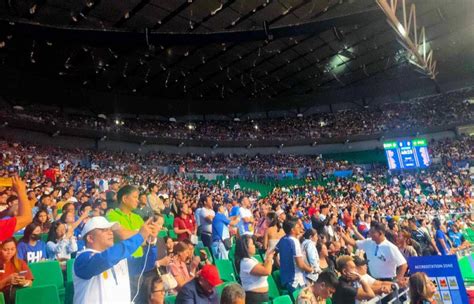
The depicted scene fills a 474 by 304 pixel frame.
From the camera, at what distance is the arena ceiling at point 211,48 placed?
13.6 metres

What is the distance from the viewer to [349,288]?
148 inches

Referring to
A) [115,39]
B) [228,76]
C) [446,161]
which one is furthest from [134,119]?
[446,161]

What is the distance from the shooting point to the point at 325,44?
21391 mm

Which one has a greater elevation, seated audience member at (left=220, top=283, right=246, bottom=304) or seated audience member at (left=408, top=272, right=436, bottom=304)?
seated audience member at (left=220, top=283, right=246, bottom=304)

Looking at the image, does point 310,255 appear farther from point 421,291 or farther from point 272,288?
point 421,291

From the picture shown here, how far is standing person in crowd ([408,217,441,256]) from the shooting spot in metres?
7.51

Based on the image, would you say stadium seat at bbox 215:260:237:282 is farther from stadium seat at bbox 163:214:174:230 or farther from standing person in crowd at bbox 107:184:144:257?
stadium seat at bbox 163:214:174:230

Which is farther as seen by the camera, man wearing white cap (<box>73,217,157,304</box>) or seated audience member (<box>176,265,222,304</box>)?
seated audience member (<box>176,265,222,304</box>)

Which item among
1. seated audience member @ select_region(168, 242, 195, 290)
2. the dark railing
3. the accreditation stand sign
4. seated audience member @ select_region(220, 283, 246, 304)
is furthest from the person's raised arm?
the dark railing

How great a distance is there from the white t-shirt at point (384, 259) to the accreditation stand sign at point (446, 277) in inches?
38.1

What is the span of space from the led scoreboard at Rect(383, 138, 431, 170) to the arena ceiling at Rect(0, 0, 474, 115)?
5712 mm

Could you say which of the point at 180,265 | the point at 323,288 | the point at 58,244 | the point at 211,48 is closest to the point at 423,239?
the point at 323,288

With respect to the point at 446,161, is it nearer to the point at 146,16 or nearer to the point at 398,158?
the point at 398,158

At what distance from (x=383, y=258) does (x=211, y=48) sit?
17199 millimetres
